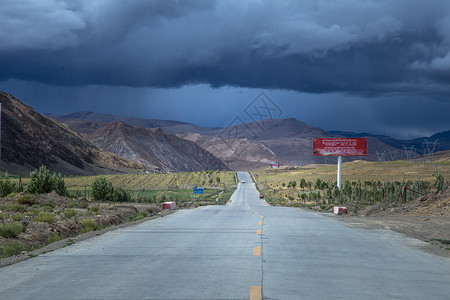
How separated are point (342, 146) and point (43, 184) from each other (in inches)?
2274

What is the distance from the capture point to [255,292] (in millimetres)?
7738

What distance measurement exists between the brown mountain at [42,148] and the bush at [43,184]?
258 feet

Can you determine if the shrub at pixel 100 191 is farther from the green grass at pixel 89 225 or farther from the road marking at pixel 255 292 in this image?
the road marking at pixel 255 292

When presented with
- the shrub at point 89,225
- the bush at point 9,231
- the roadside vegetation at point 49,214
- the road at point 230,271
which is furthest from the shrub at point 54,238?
the shrub at point 89,225

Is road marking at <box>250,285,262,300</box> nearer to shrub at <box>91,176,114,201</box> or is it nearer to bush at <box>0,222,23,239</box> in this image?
bush at <box>0,222,23,239</box>

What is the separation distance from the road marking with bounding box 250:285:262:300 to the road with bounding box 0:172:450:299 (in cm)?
2

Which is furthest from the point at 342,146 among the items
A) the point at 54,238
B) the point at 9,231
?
the point at 9,231

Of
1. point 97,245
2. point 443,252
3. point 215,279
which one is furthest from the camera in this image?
point 97,245

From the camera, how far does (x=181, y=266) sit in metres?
10.3

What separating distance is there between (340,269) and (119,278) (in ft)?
14.1

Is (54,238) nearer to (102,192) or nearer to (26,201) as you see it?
(26,201)

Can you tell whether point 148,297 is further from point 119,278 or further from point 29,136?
point 29,136

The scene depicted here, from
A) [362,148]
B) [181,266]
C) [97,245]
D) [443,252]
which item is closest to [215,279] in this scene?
[181,266]

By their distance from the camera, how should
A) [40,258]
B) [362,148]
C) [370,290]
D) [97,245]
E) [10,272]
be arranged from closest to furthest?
1. [370,290]
2. [10,272]
3. [40,258]
4. [97,245]
5. [362,148]
